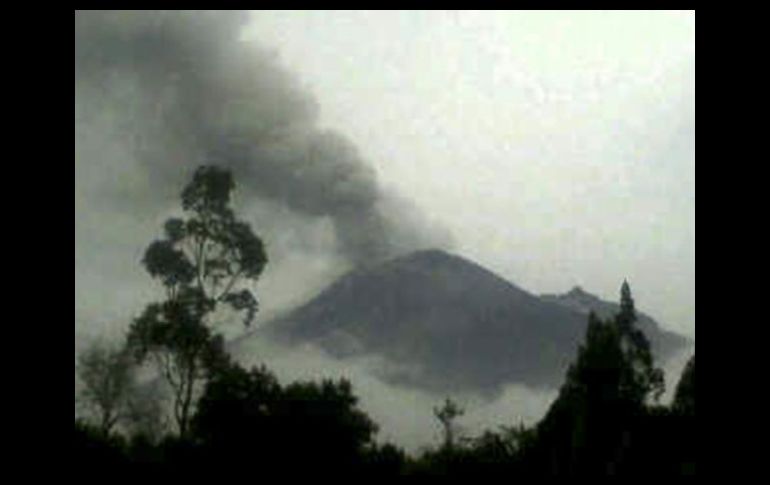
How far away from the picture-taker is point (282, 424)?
2759cm

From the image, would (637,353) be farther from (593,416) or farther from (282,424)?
(282,424)

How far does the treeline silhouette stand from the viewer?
25844 millimetres

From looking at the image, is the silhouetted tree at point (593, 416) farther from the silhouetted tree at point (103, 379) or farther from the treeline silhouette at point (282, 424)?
the silhouetted tree at point (103, 379)

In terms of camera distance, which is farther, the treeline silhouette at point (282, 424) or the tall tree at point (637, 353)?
the tall tree at point (637, 353)

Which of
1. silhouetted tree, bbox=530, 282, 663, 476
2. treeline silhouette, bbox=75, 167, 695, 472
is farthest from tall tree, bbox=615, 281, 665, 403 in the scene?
treeline silhouette, bbox=75, 167, 695, 472

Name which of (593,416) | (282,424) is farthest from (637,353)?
(282,424)

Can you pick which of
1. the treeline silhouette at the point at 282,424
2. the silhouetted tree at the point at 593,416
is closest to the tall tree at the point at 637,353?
the silhouetted tree at the point at 593,416

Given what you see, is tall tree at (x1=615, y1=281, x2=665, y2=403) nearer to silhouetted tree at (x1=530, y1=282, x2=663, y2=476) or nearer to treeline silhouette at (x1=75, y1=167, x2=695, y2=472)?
silhouetted tree at (x1=530, y1=282, x2=663, y2=476)

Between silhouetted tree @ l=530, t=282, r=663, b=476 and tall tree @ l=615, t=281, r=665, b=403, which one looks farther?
tall tree @ l=615, t=281, r=665, b=403

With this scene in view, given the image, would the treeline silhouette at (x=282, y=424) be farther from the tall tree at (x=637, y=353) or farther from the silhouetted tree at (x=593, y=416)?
the tall tree at (x=637, y=353)

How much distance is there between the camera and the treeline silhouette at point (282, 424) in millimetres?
25844

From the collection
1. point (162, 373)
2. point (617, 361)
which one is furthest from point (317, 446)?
point (617, 361)
